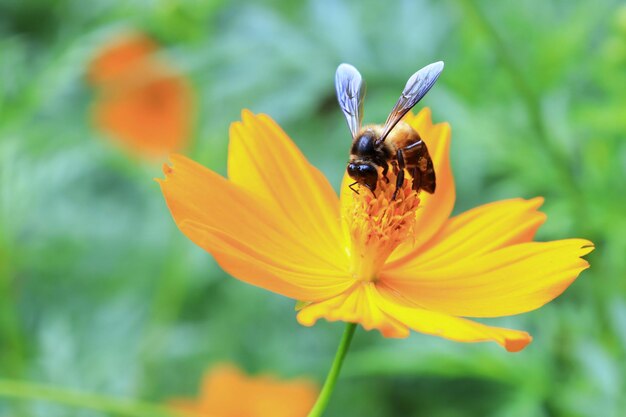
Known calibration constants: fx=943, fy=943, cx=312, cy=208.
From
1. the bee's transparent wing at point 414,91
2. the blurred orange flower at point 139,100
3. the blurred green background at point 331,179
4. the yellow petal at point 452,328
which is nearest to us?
the yellow petal at point 452,328

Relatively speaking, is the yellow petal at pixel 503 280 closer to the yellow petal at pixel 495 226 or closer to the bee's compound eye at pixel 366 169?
the yellow petal at pixel 495 226

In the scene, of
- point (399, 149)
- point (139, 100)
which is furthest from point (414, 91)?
point (139, 100)

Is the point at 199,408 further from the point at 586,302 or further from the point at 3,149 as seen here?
the point at 586,302

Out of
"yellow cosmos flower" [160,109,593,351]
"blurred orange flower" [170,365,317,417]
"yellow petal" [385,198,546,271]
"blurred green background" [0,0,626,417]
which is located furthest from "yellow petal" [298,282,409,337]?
"blurred orange flower" [170,365,317,417]

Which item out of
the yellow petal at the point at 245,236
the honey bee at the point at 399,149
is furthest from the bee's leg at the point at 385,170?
the yellow petal at the point at 245,236

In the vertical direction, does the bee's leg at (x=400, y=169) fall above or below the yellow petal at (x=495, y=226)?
above

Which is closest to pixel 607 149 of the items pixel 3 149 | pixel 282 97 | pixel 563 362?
pixel 563 362
